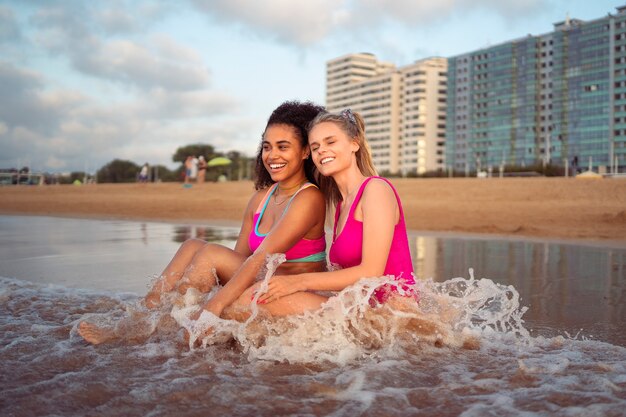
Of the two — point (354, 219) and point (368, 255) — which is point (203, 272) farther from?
point (368, 255)

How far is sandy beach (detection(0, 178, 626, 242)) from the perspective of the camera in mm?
13641

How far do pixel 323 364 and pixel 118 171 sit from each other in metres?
88.4

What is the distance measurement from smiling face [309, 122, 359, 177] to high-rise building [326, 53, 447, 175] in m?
143

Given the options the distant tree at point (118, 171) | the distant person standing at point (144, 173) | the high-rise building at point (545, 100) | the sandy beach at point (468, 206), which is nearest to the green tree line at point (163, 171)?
the distant tree at point (118, 171)

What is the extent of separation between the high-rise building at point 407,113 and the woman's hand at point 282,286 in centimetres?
14339

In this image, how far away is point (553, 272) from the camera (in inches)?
274

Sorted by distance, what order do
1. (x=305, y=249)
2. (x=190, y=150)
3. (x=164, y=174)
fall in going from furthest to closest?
(x=190, y=150) < (x=164, y=174) < (x=305, y=249)

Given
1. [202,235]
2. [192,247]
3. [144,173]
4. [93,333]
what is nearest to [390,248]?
[192,247]

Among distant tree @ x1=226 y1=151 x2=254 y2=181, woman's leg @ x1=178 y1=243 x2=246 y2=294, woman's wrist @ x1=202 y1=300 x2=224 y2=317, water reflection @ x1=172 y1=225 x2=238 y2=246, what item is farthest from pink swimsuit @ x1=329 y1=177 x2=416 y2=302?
distant tree @ x1=226 y1=151 x2=254 y2=181

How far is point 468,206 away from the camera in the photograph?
62.3ft

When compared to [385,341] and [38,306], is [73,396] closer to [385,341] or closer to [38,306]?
[385,341]

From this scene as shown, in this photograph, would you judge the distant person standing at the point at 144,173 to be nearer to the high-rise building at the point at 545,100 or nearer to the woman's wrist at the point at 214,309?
the woman's wrist at the point at 214,309

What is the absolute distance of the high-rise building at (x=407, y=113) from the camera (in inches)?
5974

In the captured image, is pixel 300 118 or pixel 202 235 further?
pixel 202 235
